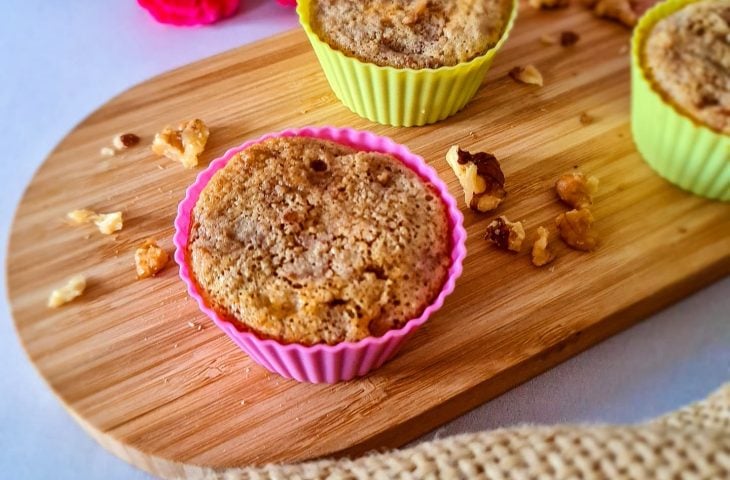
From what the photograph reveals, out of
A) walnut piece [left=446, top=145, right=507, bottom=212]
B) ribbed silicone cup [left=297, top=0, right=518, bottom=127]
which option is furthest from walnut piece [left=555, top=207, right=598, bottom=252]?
ribbed silicone cup [left=297, top=0, right=518, bottom=127]

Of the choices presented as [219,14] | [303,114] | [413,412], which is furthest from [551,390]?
[219,14]

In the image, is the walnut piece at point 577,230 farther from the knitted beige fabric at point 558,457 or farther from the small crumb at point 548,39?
the small crumb at point 548,39

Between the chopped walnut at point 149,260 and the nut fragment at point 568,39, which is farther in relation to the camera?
the nut fragment at point 568,39

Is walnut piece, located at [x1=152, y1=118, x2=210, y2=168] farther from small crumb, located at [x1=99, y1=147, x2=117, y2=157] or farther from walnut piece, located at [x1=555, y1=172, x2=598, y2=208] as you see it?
walnut piece, located at [x1=555, y1=172, x2=598, y2=208]

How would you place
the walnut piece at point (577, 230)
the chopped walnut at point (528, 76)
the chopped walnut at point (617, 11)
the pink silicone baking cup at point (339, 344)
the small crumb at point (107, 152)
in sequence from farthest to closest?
the chopped walnut at point (617, 11), the chopped walnut at point (528, 76), the small crumb at point (107, 152), the walnut piece at point (577, 230), the pink silicone baking cup at point (339, 344)

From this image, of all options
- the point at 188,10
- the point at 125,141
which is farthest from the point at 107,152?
the point at 188,10

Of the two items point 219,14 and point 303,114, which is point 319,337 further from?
point 219,14

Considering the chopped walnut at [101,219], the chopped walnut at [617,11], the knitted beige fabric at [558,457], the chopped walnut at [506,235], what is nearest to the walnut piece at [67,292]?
the chopped walnut at [101,219]

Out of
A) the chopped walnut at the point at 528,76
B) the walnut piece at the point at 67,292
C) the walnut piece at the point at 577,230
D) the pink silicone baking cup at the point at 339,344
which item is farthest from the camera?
the chopped walnut at the point at 528,76

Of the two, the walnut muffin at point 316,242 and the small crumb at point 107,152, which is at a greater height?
the walnut muffin at point 316,242
